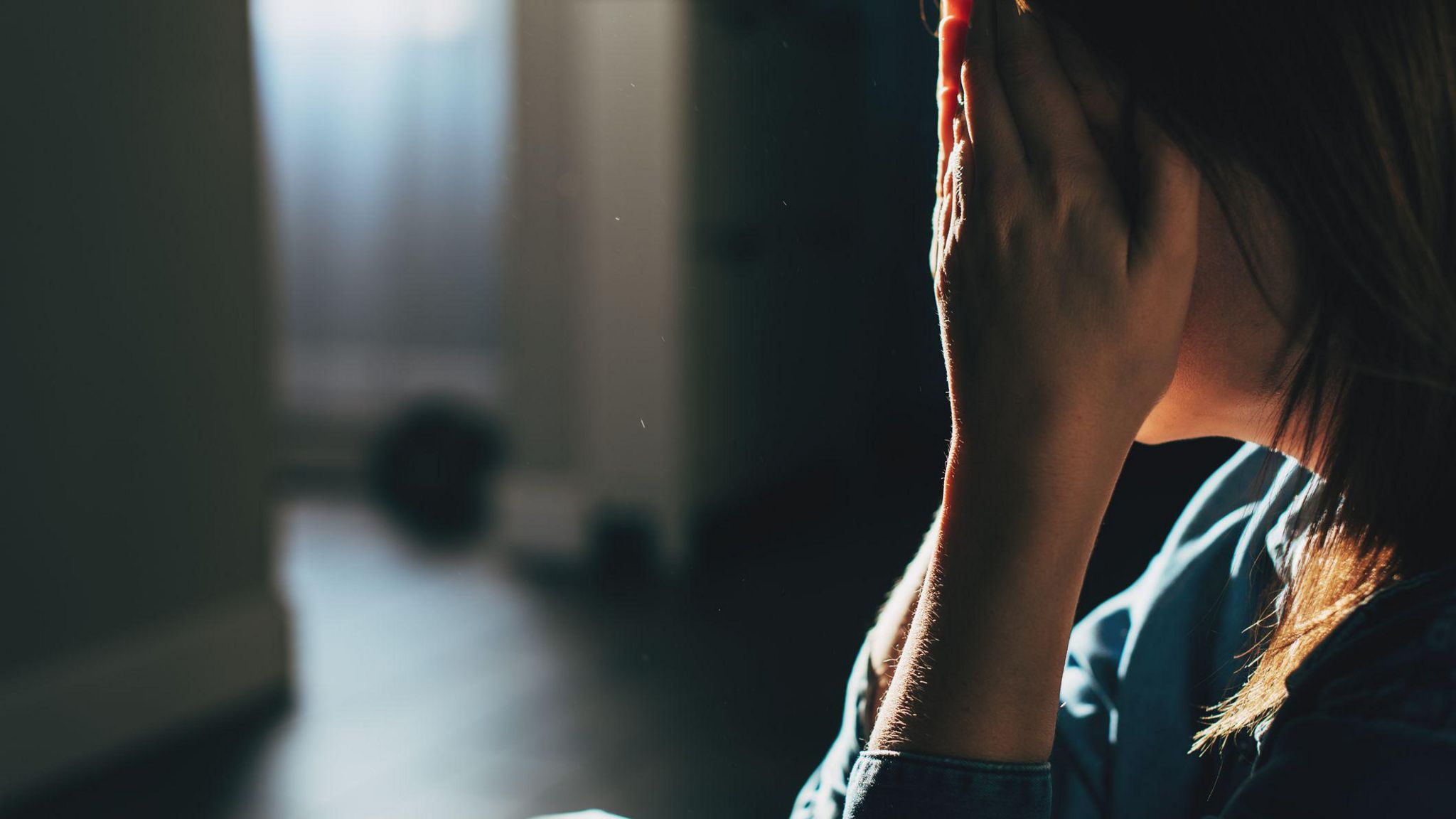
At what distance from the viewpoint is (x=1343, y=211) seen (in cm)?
44

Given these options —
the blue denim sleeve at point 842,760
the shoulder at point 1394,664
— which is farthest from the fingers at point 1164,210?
the blue denim sleeve at point 842,760

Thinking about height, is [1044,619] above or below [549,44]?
below

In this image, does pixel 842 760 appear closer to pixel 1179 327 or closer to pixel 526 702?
pixel 1179 327

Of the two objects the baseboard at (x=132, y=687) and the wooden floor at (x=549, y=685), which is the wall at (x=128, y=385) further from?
the wooden floor at (x=549, y=685)

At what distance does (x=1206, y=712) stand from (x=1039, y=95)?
30cm

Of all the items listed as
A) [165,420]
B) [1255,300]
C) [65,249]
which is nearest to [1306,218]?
[1255,300]

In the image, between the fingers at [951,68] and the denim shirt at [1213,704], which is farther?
the fingers at [951,68]

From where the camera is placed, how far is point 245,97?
6.98 ft

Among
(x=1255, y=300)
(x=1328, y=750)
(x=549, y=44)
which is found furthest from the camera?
(x=549, y=44)

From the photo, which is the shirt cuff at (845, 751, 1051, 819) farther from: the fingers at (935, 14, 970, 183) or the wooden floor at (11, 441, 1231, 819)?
the wooden floor at (11, 441, 1231, 819)

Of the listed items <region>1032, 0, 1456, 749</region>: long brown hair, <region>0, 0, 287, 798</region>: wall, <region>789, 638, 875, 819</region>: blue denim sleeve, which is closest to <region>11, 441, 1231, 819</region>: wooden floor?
<region>0, 0, 287, 798</region>: wall

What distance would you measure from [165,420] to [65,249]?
335 mm

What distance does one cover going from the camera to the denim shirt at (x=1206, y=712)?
0.37 m

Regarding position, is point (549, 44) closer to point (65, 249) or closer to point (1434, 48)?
point (65, 249)
